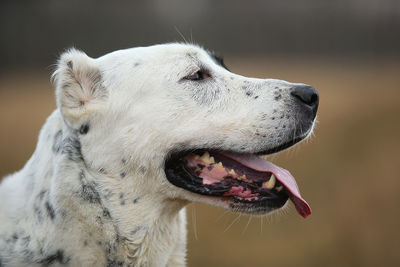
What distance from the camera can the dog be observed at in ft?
9.87

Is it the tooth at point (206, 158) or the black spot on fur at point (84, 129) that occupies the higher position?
the black spot on fur at point (84, 129)

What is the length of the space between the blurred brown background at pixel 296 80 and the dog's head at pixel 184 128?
874mm

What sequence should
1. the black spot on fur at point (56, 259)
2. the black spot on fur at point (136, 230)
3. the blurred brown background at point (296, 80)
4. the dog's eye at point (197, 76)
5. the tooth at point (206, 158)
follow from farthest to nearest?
the blurred brown background at point (296, 80) → the dog's eye at point (197, 76) → the tooth at point (206, 158) → the black spot on fur at point (136, 230) → the black spot on fur at point (56, 259)

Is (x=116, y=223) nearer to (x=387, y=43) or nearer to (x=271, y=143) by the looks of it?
(x=271, y=143)

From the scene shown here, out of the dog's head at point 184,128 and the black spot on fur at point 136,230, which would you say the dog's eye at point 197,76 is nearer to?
the dog's head at point 184,128

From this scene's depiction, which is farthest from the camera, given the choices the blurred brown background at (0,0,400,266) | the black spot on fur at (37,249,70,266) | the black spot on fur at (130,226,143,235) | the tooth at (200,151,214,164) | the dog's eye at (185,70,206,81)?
the blurred brown background at (0,0,400,266)

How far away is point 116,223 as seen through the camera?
304 cm

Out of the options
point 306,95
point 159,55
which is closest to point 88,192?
point 159,55

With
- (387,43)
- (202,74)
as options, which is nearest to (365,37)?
(387,43)

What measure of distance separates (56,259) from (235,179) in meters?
1.06

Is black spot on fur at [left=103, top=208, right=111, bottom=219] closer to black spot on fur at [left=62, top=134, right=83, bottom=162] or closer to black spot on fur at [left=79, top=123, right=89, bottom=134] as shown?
black spot on fur at [left=62, top=134, right=83, bottom=162]

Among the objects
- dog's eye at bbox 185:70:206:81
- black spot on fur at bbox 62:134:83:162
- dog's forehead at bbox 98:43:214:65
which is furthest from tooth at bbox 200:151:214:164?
black spot on fur at bbox 62:134:83:162

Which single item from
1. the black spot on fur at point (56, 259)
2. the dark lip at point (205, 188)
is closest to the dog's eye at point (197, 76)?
the dark lip at point (205, 188)

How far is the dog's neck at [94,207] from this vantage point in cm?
299
